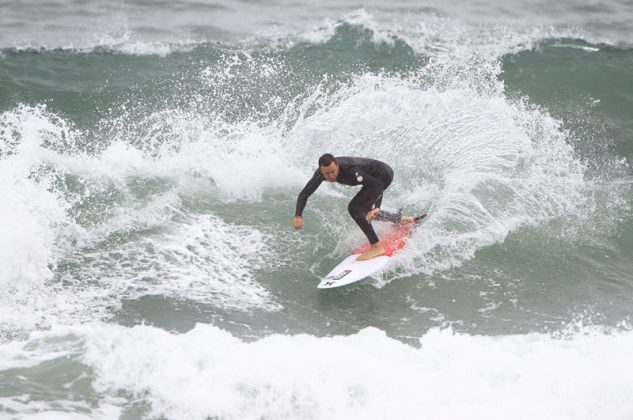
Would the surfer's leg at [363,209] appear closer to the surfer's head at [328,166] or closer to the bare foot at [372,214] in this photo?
the bare foot at [372,214]

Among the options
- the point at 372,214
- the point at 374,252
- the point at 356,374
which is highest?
the point at 372,214

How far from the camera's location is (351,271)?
9.98 meters

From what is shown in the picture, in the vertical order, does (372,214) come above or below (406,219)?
above

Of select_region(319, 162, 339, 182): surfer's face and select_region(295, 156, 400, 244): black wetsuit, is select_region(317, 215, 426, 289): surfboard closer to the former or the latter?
select_region(295, 156, 400, 244): black wetsuit

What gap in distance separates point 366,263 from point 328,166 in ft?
5.14

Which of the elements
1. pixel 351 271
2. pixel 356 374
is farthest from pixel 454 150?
pixel 356 374

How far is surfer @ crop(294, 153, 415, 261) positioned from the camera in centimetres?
969

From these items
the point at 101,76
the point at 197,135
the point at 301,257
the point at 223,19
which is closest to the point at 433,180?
the point at 301,257

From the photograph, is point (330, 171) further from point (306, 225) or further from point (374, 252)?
point (306, 225)

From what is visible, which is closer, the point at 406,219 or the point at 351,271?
the point at 351,271

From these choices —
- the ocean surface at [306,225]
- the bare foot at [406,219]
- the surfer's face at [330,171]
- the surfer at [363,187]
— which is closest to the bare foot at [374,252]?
the surfer at [363,187]

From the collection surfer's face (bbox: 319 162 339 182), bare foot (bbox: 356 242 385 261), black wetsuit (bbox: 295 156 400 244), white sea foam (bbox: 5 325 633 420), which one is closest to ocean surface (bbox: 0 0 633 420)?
white sea foam (bbox: 5 325 633 420)

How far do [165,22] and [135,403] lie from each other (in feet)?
45.1

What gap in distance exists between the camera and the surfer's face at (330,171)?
9219mm
